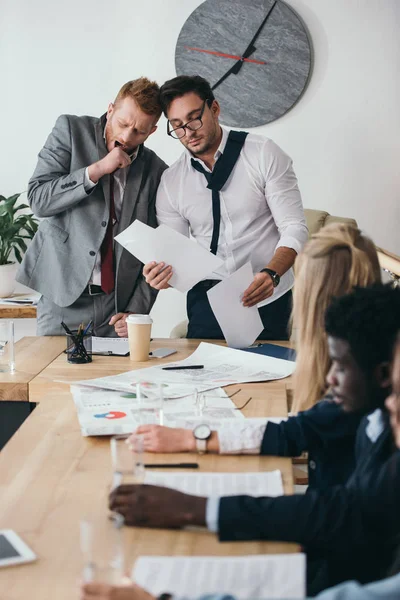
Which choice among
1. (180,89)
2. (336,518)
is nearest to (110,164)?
(180,89)

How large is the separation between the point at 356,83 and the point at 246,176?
1.80 meters

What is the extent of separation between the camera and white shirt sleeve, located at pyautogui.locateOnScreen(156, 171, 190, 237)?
9.21 ft

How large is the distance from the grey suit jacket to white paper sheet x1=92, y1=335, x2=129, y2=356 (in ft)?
0.65

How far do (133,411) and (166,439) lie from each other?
260mm

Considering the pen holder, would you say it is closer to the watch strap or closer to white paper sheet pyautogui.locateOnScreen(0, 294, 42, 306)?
the watch strap

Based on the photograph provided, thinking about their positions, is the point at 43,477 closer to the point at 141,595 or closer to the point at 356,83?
the point at 141,595

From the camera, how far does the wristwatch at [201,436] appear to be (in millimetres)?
1554

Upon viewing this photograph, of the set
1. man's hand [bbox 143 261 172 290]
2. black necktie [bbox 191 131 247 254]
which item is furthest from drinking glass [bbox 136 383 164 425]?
black necktie [bbox 191 131 247 254]

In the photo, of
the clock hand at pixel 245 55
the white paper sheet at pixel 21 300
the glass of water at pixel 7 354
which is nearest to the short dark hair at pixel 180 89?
the glass of water at pixel 7 354

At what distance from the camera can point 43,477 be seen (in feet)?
4.68

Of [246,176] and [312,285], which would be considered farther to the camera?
[246,176]

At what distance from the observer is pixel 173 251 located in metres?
2.42

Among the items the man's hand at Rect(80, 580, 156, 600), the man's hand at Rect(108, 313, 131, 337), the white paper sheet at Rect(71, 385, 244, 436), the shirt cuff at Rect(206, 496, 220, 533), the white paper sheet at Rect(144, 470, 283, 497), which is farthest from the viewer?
the man's hand at Rect(108, 313, 131, 337)

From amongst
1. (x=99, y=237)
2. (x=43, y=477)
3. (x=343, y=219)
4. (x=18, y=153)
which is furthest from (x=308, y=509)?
(x=18, y=153)
